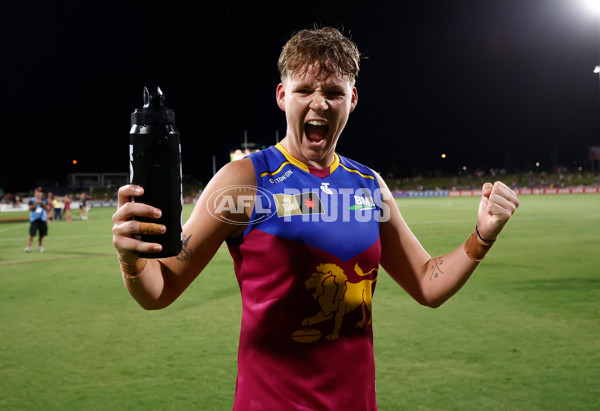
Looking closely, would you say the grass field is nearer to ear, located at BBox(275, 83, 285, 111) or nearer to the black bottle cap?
ear, located at BBox(275, 83, 285, 111)

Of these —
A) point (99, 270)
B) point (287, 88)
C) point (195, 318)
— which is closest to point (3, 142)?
point (99, 270)

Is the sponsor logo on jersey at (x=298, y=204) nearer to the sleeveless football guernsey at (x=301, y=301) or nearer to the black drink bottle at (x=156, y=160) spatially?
the sleeveless football guernsey at (x=301, y=301)

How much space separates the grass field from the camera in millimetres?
5230

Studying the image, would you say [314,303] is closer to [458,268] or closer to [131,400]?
[458,268]

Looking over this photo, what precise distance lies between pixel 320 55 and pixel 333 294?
978 mm

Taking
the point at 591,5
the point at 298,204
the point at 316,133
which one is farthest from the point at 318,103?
the point at 591,5

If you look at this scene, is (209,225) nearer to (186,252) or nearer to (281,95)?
(186,252)

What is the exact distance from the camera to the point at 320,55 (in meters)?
2.29

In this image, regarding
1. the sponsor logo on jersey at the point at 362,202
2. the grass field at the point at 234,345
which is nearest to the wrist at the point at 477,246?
the sponsor logo on jersey at the point at 362,202

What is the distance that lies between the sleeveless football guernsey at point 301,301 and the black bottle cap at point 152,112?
73 cm

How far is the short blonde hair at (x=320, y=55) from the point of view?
2287mm

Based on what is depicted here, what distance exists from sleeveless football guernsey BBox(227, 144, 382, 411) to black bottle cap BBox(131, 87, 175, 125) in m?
0.73

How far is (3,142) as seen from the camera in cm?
8438

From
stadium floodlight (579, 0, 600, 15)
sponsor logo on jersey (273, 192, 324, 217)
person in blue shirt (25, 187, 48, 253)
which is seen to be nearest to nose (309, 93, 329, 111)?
sponsor logo on jersey (273, 192, 324, 217)
